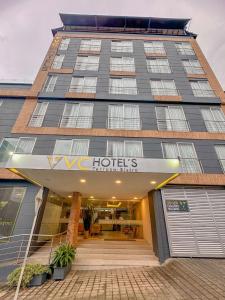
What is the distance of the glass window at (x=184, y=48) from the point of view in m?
18.2

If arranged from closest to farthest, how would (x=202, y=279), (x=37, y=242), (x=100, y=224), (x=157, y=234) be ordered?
1. (x=202, y=279)
2. (x=157, y=234)
3. (x=37, y=242)
4. (x=100, y=224)

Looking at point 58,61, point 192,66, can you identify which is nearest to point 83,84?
point 58,61

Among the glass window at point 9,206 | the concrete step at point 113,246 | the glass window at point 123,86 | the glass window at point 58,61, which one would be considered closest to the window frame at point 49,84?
the glass window at point 58,61

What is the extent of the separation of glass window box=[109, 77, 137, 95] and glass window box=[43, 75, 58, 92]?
5.44 metres

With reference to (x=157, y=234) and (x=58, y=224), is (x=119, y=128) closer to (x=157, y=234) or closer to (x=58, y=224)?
(x=157, y=234)

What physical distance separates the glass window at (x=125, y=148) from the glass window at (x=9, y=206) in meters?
6.36

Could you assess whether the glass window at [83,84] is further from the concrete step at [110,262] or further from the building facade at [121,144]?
the concrete step at [110,262]

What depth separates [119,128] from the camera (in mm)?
12289

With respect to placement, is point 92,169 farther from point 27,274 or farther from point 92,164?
point 27,274

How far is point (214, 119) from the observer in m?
12.9

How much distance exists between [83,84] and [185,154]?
36.7 ft

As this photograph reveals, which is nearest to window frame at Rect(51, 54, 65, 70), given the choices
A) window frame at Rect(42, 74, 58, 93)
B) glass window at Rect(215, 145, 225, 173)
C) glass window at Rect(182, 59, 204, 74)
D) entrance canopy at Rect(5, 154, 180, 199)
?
window frame at Rect(42, 74, 58, 93)

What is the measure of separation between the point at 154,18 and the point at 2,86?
67.8ft

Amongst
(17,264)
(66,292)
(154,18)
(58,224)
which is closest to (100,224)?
(58,224)
